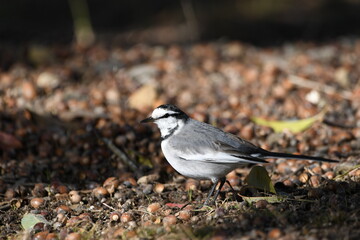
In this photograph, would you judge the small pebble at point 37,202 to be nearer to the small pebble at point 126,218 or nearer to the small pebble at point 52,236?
the small pebble at point 52,236

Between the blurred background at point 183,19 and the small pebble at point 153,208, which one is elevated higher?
the blurred background at point 183,19

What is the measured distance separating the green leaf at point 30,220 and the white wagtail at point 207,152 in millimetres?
1052

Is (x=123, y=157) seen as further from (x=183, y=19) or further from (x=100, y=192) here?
(x=183, y=19)

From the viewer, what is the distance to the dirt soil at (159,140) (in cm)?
342

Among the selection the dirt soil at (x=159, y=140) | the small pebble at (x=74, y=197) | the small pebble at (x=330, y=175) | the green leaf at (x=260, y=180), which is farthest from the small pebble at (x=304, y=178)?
the small pebble at (x=74, y=197)

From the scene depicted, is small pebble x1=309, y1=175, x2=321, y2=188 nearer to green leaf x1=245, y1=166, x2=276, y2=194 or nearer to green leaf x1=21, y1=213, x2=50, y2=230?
green leaf x1=245, y1=166, x2=276, y2=194

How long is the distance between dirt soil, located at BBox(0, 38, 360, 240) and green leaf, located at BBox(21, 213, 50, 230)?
1.8 inches

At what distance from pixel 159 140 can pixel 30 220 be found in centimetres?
172

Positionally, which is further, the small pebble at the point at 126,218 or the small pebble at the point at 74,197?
the small pebble at the point at 74,197

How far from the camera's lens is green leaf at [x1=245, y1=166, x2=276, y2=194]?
3.79 m

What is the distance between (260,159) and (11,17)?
267 inches

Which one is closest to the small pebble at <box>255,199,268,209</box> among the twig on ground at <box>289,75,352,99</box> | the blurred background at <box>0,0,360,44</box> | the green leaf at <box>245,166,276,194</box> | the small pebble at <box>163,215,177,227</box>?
the green leaf at <box>245,166,276,194</box>

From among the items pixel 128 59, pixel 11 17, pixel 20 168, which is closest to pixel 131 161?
pixel 20 168

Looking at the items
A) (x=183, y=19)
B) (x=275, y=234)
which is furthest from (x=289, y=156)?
(x=183, y=19)
